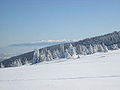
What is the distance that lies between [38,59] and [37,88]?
7751cm

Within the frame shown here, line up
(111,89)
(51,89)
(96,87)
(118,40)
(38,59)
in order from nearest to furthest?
(111,89), (96,87), (51,89), (38,59), (118,40)

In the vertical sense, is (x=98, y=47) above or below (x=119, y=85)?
above

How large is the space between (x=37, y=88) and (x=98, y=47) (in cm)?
8945

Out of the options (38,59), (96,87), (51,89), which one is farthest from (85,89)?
(38,59)

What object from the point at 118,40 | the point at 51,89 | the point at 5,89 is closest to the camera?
the point at 51,89

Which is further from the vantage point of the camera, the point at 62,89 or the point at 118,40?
the point at 118,40

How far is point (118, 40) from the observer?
160 m

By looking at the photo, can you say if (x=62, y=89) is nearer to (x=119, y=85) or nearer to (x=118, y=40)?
(x=119, y=85)

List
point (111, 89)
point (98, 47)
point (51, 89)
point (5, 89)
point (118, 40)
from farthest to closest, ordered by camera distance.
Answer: point (118, 40), point (98, 47), point (5, 89), point (51, 89), point (111, 89)

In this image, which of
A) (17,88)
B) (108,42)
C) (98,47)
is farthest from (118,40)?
(17,88)

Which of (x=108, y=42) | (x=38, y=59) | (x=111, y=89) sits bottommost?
(x=111, y=89)

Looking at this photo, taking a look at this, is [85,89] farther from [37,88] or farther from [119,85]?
[37,88]

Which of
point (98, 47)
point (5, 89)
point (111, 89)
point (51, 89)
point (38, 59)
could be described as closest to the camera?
point (111, 89)

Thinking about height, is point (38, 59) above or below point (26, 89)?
above
